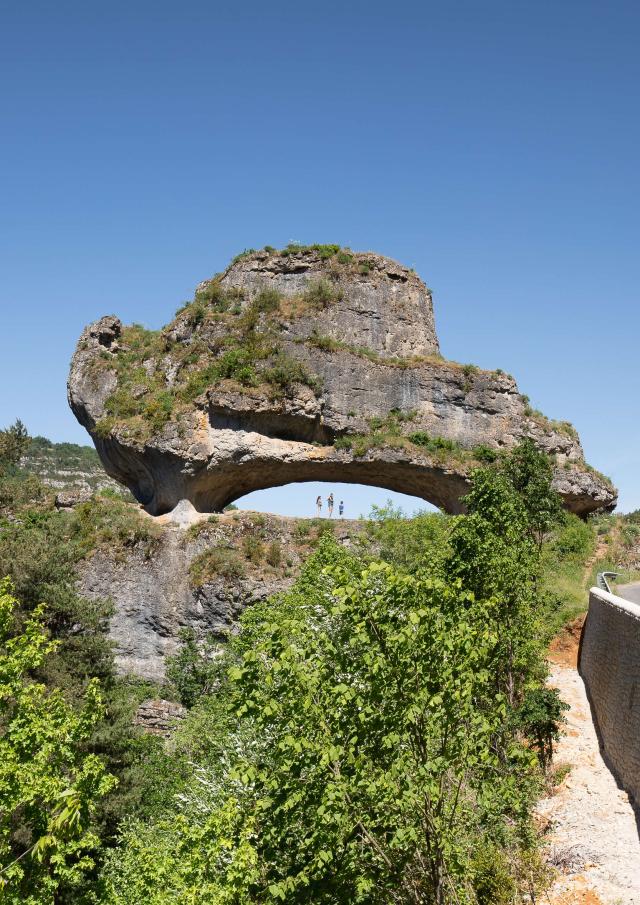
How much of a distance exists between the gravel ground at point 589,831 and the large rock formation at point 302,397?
64.2 feet

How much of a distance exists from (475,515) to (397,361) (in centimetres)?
2008

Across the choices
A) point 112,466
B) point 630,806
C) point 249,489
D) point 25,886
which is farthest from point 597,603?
point 112,466

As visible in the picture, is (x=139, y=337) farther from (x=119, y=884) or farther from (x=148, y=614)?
(x=119, y=884)

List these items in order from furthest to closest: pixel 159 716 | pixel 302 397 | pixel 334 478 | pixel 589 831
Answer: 1. pixel 334 478
2. pixel 302 397
3. pixel 159 716
4. pixel 589 831

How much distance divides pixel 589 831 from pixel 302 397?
78.9 feet

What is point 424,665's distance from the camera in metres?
8.82

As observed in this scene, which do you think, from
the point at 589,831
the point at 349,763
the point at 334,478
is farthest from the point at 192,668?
the point at 349,763

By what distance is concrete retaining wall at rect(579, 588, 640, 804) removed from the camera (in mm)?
13852

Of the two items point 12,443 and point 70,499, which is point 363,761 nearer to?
point 70,499

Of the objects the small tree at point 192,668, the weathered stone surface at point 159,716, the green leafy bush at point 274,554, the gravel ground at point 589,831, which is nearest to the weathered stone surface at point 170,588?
the green leafy bush at point 274,554

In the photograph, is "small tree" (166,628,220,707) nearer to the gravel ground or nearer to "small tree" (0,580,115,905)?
the gravel ground

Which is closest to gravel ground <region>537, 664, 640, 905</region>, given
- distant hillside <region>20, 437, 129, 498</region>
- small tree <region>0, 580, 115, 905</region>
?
small tree <region>0, 580, 115, 905</region>

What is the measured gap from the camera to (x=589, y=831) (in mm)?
13180

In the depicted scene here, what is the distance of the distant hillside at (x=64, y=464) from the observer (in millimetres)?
84875
